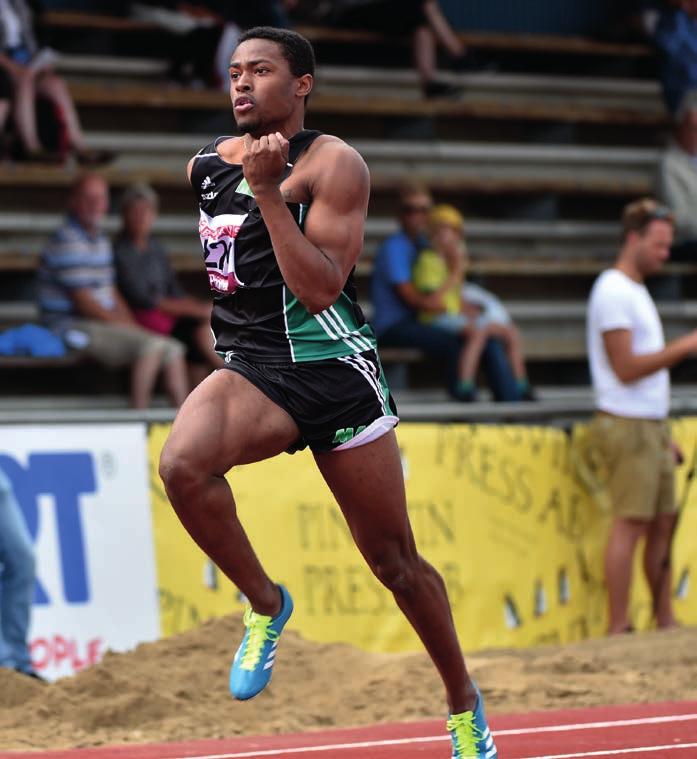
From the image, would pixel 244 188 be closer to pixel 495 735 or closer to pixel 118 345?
pixel 495 735

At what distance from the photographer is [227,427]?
4652 millimetres

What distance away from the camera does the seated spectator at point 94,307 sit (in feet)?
34.0

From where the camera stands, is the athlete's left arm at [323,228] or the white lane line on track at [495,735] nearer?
the athlete's left arm at [323,228]

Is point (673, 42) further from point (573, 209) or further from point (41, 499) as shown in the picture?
point (41, 499)

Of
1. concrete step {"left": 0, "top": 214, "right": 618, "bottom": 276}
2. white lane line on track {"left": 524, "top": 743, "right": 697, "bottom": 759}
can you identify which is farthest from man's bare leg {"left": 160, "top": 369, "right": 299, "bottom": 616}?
concrete step {"left": 0, "top": 214, "right": 618, "bottom": 276}

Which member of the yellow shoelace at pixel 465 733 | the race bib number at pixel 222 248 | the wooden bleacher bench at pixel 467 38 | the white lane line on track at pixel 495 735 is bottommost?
the white lane line on track at pixel 495 735

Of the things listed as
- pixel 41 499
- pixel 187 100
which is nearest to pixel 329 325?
pixel 41 499

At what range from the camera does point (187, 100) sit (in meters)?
12.9

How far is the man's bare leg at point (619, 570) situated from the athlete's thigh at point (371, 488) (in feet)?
15.7

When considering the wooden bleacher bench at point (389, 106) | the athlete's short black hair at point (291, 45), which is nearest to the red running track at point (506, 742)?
the athlete's short black hair at point (291, 45)

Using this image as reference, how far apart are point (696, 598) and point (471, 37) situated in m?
6.87

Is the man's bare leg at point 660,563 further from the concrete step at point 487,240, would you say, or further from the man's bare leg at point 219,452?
the man's bare leg at point 219,452

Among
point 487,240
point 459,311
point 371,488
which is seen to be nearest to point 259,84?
point 371,488

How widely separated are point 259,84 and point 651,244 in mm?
5025
